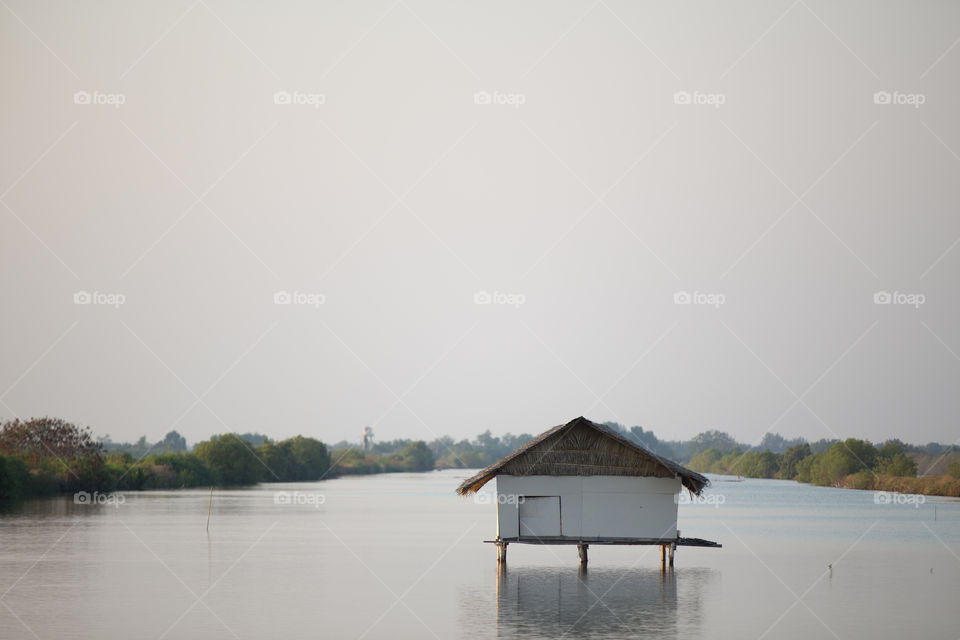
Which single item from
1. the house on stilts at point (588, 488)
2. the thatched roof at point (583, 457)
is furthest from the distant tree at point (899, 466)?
the thatched roof at point (583, 457)

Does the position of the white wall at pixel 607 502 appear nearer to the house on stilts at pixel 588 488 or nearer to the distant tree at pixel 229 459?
the house on stilts at pixel 588 488

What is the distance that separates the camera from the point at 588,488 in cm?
2795

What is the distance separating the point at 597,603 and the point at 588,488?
4302 mm

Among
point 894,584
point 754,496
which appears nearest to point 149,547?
point 894,584

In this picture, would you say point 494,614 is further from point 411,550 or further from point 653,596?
point 411,550

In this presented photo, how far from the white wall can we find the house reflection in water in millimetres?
1303

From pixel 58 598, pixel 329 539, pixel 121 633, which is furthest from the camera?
pixel 329 539

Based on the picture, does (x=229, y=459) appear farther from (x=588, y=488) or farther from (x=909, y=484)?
(x=588, y=488)

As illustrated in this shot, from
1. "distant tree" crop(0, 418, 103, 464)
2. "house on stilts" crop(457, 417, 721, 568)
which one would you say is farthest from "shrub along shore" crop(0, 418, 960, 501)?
"house on stilts" crop(457, 417, 721, 568)

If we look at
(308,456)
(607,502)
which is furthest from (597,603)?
(308,456)

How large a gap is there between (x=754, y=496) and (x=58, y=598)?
6741 cm

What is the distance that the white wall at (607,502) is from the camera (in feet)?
91.5

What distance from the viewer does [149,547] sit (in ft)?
117

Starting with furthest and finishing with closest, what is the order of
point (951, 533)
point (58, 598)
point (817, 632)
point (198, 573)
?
1. point (951, 533)
2. point (198, 573)
3. point (58, 598)
4. point (817, 632)
